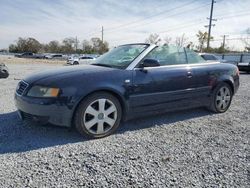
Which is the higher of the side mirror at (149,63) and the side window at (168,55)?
the side window at (168,55)

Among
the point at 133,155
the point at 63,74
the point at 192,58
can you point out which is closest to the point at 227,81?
the point at 192,58

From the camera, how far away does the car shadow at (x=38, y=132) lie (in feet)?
11.3

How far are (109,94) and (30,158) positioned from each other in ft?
4.60

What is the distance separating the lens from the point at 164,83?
431 cm

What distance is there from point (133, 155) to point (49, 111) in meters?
1.30

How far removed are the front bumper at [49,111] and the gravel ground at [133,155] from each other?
0.31 m

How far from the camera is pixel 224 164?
9.92 ft

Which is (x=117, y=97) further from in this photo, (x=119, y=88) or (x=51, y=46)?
(x=51, y=46)

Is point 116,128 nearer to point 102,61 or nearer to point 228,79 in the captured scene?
point 102,61

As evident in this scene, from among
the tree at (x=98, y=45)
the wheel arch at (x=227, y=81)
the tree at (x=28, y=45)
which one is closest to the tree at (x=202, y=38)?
the tree at (x=98, y=45)

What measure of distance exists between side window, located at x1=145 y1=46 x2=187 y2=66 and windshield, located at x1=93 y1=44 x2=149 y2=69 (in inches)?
8.3

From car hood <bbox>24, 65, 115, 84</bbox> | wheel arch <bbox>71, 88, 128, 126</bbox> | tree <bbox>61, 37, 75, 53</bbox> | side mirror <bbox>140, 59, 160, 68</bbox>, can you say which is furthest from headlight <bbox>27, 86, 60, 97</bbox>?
tree <bbox>61, 37, 75, 53</bbox>

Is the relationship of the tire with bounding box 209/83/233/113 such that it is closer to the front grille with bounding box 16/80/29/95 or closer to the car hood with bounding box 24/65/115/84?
the car hood with bounding box 24/65/115/84

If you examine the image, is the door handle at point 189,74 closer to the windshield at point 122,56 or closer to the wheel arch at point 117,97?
the windshield at point 122,56
